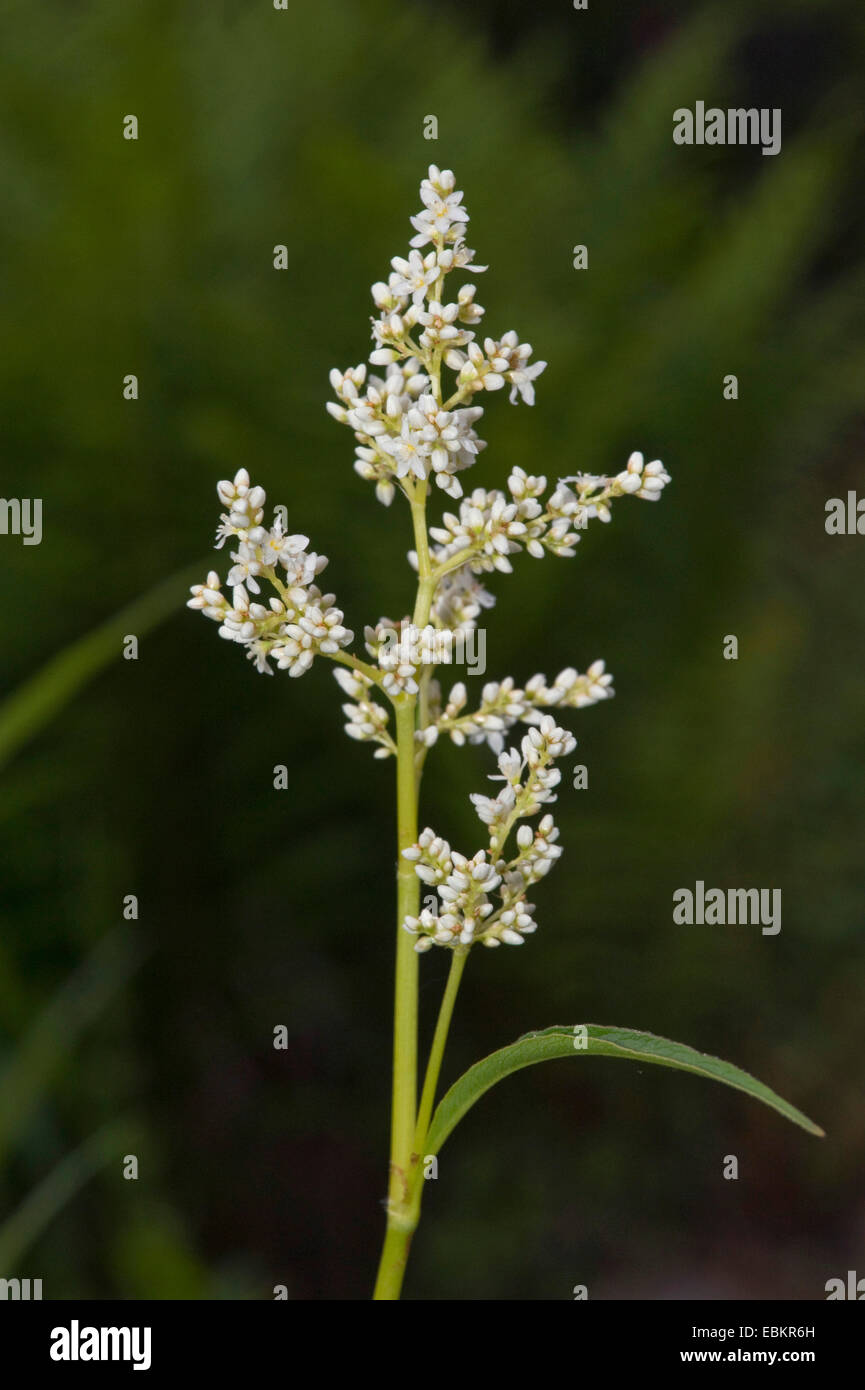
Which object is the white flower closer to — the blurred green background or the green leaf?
the green leaf

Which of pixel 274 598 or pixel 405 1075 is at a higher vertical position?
pixel 274 598

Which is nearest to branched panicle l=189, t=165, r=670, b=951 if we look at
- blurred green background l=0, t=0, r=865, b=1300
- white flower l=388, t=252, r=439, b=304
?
white flower l=388, t=252, r=439, b=304

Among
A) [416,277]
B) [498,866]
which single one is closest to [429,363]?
[416,277]

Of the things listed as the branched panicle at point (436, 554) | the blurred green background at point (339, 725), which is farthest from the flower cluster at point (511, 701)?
the blurred green background at point (339, 725)

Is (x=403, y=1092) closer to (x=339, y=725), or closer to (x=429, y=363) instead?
(x=429, y=363)
